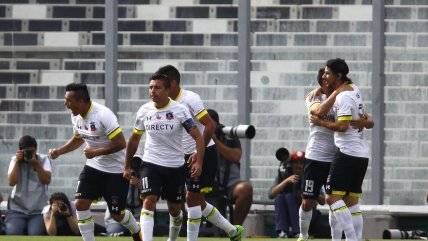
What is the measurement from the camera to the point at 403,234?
59.6ft

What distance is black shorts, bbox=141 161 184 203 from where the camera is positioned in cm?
1329

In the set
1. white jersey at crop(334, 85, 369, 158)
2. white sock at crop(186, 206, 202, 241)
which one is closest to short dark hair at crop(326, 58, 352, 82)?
white jersey at crop(334, 85, 369, 158)

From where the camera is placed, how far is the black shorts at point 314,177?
541 inches

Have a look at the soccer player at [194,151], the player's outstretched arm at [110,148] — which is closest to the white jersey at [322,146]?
the soccer player at [194,151]

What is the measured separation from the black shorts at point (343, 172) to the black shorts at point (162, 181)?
1450 millimetres

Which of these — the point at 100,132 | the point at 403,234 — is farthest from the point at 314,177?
the point at 403,234

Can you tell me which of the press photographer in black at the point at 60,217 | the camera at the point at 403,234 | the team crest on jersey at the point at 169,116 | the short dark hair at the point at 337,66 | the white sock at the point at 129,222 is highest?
the short dark hair at the point at 337,66

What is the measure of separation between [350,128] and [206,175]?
1.66 meters

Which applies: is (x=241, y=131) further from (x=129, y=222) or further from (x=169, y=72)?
(x=169, y=72)

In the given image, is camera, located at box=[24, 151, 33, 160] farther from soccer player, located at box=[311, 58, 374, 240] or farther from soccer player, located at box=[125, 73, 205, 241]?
soccer player, located at box=[311, 58, 374, 240]

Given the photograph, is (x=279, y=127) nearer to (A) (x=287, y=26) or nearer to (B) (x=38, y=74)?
(A) (x=287, y=26)

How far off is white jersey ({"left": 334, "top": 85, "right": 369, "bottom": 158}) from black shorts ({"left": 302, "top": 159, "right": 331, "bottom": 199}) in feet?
1.49

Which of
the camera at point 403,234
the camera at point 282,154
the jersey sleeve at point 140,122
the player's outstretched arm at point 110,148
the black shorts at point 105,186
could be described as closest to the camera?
the jersey sleeve at point 140,122

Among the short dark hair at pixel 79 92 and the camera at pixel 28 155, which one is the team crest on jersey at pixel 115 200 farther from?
the camera at pixel 28 155
